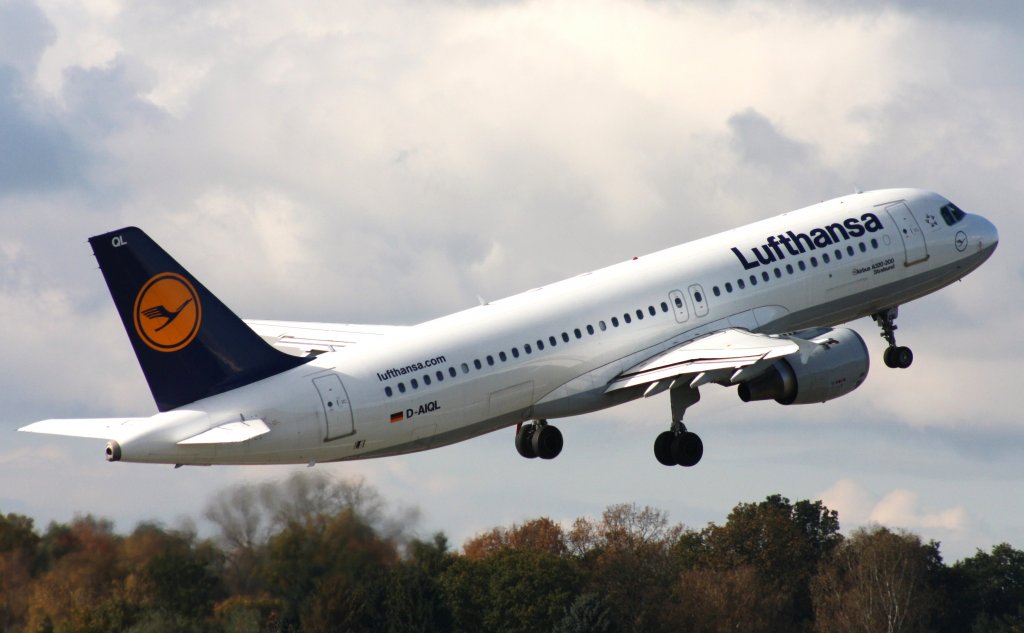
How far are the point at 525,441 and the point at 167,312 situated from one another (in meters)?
13.6

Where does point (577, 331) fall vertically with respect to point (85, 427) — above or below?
below

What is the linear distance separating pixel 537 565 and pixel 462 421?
50.3 m

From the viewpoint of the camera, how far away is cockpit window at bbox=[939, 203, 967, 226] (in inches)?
2621

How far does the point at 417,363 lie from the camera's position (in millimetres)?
53875

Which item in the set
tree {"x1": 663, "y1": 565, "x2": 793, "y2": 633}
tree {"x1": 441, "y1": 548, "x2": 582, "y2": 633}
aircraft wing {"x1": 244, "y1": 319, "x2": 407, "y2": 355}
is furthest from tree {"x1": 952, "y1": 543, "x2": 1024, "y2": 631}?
aircraft wing {"x1": 244, "y1": 319, "x2": 407, "y2": 355}

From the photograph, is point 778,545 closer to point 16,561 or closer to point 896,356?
point 896,356

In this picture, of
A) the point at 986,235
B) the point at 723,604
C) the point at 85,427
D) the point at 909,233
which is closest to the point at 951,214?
the point at 986,235

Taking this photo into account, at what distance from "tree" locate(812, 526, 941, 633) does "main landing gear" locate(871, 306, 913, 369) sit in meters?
50.7

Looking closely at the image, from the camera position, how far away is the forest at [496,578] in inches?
2207

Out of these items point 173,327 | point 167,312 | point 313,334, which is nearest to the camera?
point 167,312

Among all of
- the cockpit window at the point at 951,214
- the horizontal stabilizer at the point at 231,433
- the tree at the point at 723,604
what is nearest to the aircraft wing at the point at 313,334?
the horizontal stabilizer at the point at 231,433

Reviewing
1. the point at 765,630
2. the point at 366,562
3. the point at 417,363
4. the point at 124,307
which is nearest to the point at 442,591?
the point at 366,562

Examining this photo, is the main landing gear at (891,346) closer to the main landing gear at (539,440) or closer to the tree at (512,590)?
the main landing gear at (539,440)

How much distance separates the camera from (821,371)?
58.1m
